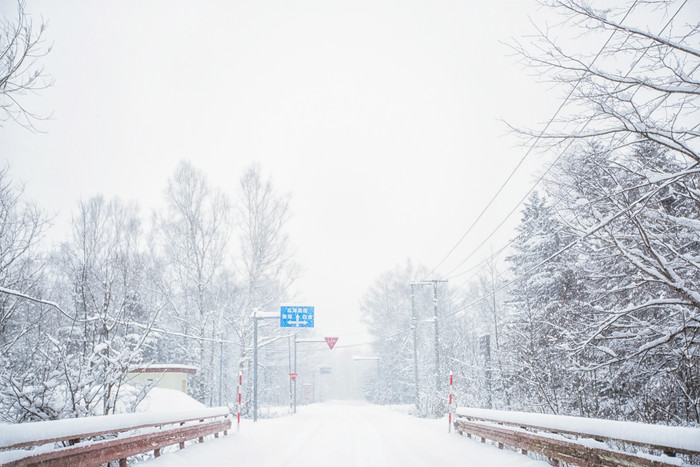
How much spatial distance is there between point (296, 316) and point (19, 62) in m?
16.9

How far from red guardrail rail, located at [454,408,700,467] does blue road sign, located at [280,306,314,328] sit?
13028mm

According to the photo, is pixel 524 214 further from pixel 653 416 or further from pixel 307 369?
pixel 307 369

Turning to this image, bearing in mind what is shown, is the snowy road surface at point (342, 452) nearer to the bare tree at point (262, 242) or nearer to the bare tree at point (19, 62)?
the bare tree at point (19, 62)

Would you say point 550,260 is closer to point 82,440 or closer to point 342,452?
point 342,452

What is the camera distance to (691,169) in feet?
14.5

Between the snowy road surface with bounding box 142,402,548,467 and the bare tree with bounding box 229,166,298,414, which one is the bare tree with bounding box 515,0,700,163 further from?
the bare tree with bounding box 229,166,298,414

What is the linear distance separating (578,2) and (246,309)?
18.8 metres

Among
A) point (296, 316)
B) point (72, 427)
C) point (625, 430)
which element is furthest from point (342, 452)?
point (296, 316)

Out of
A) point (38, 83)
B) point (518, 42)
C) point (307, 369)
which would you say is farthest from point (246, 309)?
point (307, 369)

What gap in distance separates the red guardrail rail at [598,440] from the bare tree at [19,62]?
8072mm

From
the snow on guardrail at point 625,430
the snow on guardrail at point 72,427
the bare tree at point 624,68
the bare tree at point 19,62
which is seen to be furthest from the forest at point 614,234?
the snow on guardrail at point 72,427

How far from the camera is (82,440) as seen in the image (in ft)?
17.0

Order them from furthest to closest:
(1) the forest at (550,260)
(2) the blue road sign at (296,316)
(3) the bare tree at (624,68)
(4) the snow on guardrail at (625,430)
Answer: (2) the blue road sign at (296,316), (1) the forest at (550,260), (3) the bare tree at (624,68), (4) the snow on guardrail at (625,430)

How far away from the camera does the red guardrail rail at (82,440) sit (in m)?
3.73
